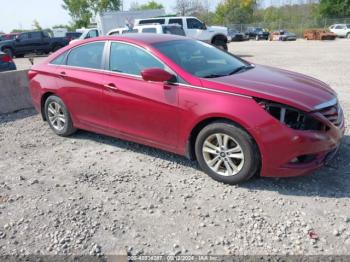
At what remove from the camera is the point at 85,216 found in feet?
12.3

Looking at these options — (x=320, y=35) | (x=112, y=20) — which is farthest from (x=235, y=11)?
(x=112, y=20)

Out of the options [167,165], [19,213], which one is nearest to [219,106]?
[167,165]

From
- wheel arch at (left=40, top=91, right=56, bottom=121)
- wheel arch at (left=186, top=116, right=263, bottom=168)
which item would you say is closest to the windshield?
wheel arch at (left=186, top=116, right=263, bottom=168)

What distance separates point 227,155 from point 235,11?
78.3m

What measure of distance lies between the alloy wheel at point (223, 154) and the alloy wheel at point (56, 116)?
2.63m

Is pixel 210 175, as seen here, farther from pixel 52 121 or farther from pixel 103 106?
pixel 52 121

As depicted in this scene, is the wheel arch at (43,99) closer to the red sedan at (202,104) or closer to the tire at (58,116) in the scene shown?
the tire at (58,116)

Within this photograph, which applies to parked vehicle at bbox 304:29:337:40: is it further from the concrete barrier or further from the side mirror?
the side mirror

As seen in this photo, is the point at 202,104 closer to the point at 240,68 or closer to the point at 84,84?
the point at 240,68

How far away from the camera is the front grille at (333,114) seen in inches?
159

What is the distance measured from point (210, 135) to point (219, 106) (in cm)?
36

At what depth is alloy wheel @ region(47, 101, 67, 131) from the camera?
19.5ft

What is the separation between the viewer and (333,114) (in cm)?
415

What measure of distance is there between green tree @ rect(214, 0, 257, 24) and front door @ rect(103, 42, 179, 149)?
74.0 meters
